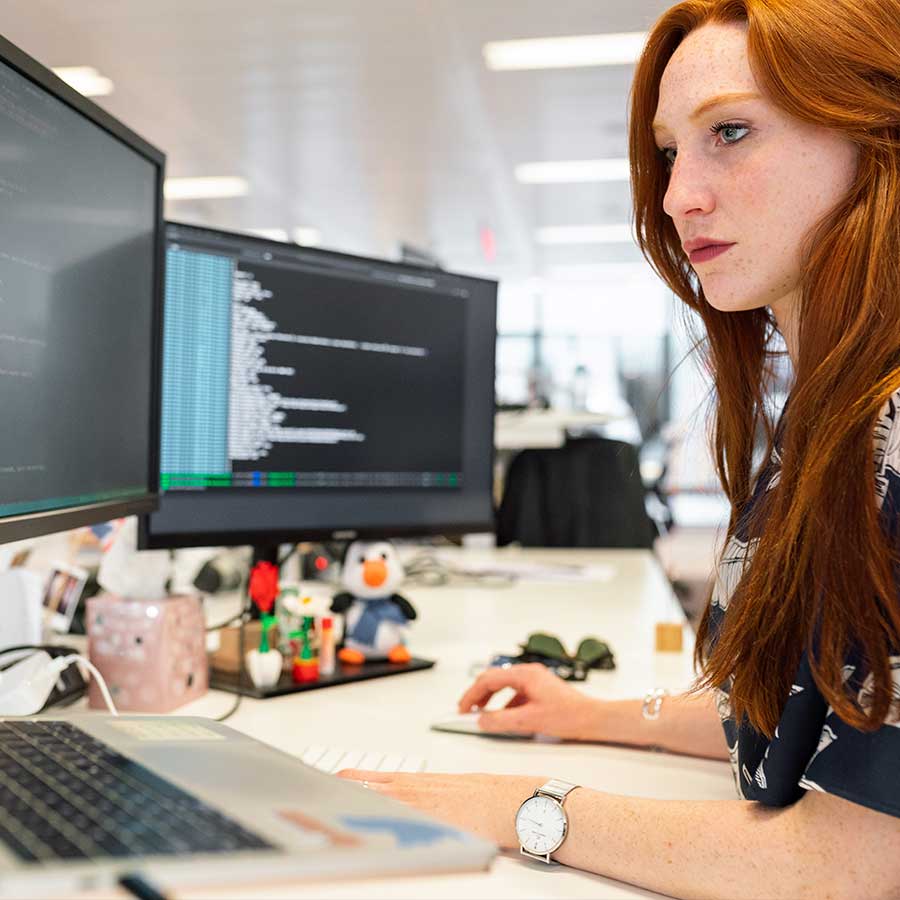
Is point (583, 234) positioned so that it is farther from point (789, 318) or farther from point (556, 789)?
point (556, 789)

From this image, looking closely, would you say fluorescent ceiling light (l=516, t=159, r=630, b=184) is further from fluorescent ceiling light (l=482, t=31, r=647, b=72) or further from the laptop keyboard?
the laptop keyboard

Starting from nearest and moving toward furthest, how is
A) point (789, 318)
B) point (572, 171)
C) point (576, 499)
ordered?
point (789, 318), point (576, 499), point (572, 171)

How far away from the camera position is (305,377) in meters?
1.28

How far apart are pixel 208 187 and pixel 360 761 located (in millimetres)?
6953

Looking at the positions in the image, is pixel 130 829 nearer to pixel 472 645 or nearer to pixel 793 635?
pixel 793 635

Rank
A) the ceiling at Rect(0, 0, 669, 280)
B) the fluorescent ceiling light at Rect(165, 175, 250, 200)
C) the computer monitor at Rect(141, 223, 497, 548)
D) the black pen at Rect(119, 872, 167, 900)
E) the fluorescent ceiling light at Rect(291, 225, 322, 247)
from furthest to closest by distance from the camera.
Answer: the fluorescent ceiling light at Rect(291, 225, 322, 247) < the fluorescent ceiling light at Rect(165, 175, 250, 200) < the ceiling at Rect(0, 0, 669, 280) < the computer monitor at Rect(141, 223, 497, 548) < the black pen at Rect(119, 872, 167, 900)

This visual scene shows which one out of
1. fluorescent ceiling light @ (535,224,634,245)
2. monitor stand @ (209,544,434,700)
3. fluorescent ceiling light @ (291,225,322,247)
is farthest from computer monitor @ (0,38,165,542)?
fluorescent ceiling light @ (535,224,634,245)

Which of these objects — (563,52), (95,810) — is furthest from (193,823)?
(563,52)

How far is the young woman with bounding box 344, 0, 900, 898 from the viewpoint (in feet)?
1.92

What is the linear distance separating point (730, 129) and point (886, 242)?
164 millimetres

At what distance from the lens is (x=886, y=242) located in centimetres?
69

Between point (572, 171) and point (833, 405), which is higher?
point (572, 171)

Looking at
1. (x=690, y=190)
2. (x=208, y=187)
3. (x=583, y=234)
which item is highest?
(x=583, y=234)

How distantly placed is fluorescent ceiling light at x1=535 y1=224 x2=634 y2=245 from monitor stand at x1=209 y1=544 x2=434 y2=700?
7627 millimetres
